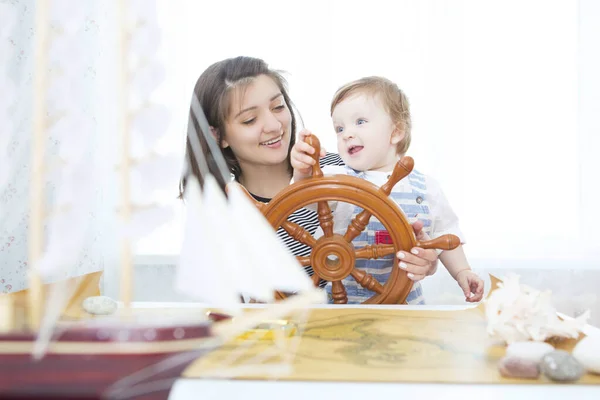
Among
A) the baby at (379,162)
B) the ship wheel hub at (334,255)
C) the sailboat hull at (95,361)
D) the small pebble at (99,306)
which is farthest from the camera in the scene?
the baby at (379,162)

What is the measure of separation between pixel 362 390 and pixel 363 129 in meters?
1.09

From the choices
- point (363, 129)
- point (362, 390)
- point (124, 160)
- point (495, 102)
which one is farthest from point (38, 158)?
point (495, 102)

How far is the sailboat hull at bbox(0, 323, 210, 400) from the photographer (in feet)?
1.64

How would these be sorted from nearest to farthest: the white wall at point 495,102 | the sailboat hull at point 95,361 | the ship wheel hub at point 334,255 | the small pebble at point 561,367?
the sailboat hull at point 95,361 → the small pebble at point 561,367 → the ship wheel hub at point 334,255 → the white wall at point 495,102

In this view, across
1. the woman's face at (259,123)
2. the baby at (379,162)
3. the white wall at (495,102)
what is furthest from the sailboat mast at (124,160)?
the white wall at (495,102)

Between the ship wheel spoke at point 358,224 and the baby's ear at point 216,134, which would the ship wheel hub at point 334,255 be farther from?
the baby's ear at point 216,134

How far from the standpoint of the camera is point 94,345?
50 cm

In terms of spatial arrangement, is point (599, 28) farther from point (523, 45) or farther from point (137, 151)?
point (137, 151)

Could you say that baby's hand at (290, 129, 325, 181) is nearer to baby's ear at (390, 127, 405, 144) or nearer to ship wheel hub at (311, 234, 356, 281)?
ship wheel hub at (311, 234, 356, 281)

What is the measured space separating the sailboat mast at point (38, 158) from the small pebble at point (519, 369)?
18.6 inches

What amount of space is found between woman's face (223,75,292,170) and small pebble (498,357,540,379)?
3.84 feet

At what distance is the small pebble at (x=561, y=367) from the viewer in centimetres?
62

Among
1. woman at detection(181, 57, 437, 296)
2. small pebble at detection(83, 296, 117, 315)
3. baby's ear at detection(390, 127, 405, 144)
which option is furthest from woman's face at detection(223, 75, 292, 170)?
small pebble at detection(83, 296, 117, 315)

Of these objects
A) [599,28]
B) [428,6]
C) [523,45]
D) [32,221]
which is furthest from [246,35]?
[32,221]
